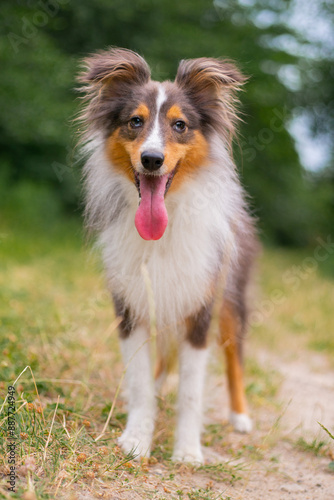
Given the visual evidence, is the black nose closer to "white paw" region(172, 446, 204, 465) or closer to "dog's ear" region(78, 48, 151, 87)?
"dog's ear" region(78, 48, 151, 87)

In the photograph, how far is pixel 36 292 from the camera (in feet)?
22.0

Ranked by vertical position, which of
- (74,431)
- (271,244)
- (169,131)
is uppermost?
(169,131)

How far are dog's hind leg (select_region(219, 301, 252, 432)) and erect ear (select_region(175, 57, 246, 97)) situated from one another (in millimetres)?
1700

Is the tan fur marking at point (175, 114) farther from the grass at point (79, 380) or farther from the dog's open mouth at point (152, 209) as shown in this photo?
the grass at point (79, 380)

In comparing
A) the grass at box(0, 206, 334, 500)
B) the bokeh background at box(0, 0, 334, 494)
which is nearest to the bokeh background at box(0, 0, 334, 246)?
the bokeh background at box(0, 0, 334, 494)

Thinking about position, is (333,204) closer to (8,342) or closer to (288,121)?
(288,121)

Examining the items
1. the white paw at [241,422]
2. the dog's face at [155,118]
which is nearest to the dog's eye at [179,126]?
the dog's face at [155,118]

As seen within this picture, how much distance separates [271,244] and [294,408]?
40.9ft

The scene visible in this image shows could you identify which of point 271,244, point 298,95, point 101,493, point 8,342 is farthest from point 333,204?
point 101,493

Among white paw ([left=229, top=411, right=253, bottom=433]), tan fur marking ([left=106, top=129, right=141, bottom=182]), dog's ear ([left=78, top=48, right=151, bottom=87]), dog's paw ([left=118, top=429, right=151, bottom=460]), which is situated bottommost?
white paw ([left=229, top=411, right=253, bottom=433])

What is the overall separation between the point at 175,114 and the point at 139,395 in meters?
1.89

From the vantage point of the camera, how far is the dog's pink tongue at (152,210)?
3309 millimetres

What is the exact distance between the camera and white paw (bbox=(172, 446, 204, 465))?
334cm

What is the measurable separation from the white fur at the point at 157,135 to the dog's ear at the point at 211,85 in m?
0.29
